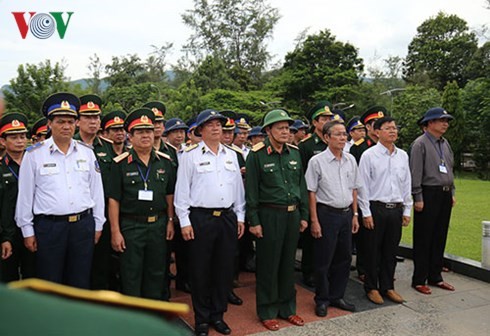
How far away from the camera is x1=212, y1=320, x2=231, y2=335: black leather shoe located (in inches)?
160

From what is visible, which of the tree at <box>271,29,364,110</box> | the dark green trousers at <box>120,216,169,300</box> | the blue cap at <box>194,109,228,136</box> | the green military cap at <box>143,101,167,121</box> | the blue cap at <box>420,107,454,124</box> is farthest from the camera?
the tree at <box>271,29,364,110</box>

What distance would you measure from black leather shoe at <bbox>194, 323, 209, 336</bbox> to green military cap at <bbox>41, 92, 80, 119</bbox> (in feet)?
7.03

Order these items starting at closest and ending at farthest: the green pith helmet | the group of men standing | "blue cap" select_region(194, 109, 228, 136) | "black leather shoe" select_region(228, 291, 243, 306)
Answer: the group of men standing → "blue cap" select_region(194, 109, 228, 136) → the green pith helmet → "black leather shoe" select_region(228, 291, 243, 306)

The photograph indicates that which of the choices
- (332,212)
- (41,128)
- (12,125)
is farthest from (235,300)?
(41,128)

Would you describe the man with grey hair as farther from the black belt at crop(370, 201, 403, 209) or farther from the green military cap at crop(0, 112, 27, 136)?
the green military cap at crop(0, 112, 27, 136)

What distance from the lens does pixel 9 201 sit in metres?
3.99

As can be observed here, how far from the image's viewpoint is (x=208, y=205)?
4078 mm

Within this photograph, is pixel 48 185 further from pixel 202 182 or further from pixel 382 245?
pixel 382 245

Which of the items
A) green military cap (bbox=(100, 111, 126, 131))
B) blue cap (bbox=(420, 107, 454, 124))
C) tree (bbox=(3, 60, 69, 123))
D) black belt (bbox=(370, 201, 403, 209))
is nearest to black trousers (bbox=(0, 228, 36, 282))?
green military cap (bbox=(100, 111, 126, 131))

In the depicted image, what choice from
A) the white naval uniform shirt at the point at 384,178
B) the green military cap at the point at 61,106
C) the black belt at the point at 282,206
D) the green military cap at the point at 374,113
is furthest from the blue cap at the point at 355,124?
the green military cap at the point at 61,106

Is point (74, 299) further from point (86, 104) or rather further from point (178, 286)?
point (178, 286)

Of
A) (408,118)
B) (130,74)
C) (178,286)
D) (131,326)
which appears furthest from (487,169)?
(130,74)

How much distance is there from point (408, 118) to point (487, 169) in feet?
18.0

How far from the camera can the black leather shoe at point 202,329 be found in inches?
159
